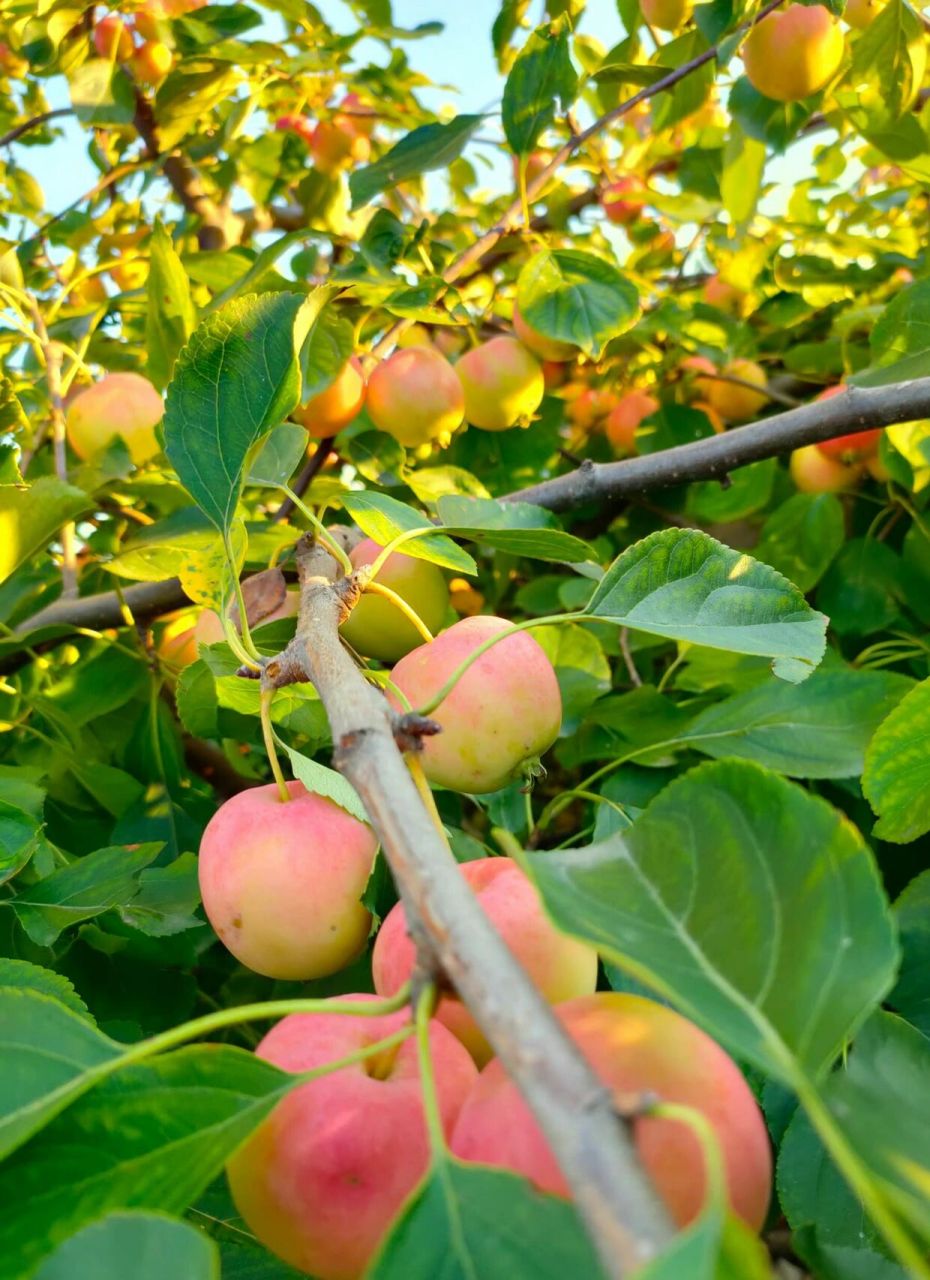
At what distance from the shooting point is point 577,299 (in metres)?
1.05

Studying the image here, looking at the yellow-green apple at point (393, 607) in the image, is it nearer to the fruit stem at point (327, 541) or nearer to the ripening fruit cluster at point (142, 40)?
the fruit stem at point (327, 541)

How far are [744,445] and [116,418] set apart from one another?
2.01 ft

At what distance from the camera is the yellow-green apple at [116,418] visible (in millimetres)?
1036

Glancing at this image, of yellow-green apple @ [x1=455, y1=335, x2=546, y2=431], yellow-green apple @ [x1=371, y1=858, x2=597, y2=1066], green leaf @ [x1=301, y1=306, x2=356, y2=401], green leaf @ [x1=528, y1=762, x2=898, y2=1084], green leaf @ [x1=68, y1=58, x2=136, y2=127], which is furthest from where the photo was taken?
green leaf @ [x1=68, y1=58, x2=136, y2=127]

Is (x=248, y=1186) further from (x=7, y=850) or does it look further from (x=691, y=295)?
(x=691, y=295)

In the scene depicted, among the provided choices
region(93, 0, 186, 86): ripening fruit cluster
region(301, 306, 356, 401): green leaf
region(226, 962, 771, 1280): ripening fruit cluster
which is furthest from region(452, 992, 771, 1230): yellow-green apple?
region(93, 0, 186, 86): ripening fruit cluster

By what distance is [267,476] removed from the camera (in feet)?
2.62

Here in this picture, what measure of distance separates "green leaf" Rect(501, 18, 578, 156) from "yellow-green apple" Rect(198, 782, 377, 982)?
2.64 ft

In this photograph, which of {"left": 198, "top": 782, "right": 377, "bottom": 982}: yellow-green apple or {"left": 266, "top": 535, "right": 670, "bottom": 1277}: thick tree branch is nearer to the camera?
{"left": 266, "top": 535, "right": 670, "bottom": 1277}: thick tree branch

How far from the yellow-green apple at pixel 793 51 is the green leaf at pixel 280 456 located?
2.35 ft

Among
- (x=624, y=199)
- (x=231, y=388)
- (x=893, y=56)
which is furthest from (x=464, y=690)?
(x=624, y=199)

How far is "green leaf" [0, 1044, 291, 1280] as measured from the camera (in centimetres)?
34

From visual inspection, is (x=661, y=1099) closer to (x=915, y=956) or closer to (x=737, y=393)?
(x=915, y=956)

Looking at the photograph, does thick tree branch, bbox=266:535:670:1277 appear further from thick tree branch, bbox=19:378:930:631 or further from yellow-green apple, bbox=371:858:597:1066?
thick tree branch, bbox=19:378:930:631
